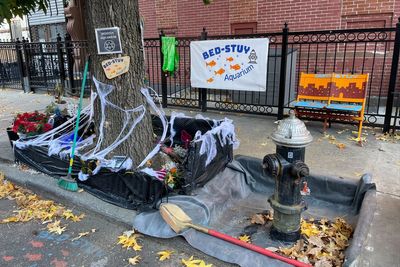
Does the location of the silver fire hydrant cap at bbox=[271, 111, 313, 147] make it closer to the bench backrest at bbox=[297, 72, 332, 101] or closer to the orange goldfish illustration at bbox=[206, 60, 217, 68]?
the bench backrest at bbox=[297, 72, 332, 101]

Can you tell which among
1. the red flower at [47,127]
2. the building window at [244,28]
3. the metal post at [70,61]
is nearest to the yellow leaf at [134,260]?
the red flower at [47,127]

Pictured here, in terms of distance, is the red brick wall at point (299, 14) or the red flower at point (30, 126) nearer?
the red flower at point (30, 126)

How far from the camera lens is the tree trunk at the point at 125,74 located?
3.73 m

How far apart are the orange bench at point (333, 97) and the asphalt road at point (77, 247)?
3.92 meters

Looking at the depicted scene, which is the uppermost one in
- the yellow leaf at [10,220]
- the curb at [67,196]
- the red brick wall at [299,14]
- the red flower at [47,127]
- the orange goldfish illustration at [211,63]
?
the red brick wall at [299,14]

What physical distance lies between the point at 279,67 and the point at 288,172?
5.23 m

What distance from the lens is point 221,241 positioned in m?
2.84

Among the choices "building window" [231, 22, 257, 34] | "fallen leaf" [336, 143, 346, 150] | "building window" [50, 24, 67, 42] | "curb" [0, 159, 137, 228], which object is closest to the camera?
"curb" [0, 159, 137, 228]

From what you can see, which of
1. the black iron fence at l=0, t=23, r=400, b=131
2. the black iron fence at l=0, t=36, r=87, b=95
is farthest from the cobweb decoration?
the black iron fence at l=0, t=36, r=87, b=95

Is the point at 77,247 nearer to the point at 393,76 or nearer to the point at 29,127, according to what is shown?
the point at 29,127

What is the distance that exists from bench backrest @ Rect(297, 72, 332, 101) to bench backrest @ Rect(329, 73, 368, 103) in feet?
0.34

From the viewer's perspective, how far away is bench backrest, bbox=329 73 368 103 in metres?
5.78

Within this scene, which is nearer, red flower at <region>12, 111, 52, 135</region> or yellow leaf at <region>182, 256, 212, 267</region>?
yellow leaf at <region>182, 256, 212, 267</region>

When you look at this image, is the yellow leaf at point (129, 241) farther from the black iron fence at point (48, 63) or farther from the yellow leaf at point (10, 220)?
the black iron fence at point (48, 63)
